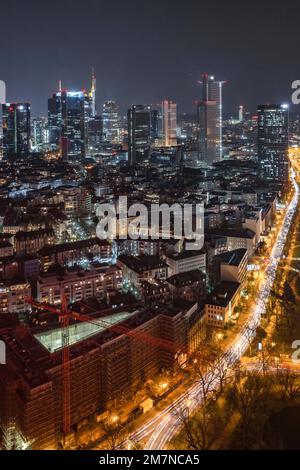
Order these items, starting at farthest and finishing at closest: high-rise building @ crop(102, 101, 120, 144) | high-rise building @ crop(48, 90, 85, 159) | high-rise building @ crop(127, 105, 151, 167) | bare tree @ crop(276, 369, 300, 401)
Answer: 1. high-rise building @ crop(102, 101, 120, 144)
2. high-rise building @ crop(48, 90, 85, 159)
3. high-rise building @ crop(127, 105, 151, 167)
4. bare tree @ crop(276, 369, 300, 401)

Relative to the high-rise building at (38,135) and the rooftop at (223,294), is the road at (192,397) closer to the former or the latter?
the rooftop at (223,294)

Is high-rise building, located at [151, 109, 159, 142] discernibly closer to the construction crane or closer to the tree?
the construction crane

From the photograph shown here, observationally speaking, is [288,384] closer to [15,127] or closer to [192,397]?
[192,397]

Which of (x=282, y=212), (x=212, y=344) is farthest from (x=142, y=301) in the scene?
(x=282, y=212)

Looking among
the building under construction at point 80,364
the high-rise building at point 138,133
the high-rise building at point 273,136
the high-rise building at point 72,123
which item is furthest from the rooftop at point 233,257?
the high-rise building at point 72,123

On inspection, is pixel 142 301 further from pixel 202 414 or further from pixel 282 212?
pixel 282 212

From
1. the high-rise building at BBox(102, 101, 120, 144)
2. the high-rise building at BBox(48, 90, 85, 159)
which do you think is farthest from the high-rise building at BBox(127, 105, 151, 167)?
the high-rise building at BBox(102, 101, 120, 144)

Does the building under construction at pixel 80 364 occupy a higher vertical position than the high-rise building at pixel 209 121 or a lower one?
lower
